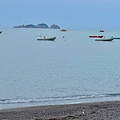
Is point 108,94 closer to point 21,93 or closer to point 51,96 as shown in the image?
point 51,96

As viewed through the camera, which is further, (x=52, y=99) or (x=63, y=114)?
(x=52, y=99)

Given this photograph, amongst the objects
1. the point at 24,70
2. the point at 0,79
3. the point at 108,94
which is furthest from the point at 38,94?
the point at 24,70

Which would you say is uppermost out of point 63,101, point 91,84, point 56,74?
point 56,74

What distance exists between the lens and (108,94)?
60.0 feet

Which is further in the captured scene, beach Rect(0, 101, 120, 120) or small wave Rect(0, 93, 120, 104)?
small wave Rect(0, 93, 120, 104)

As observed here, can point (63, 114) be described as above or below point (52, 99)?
below

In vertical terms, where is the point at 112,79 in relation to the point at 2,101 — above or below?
above

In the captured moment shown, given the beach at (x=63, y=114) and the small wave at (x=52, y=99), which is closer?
the beach at (x=63, y=114)

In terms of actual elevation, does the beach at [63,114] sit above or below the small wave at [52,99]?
below

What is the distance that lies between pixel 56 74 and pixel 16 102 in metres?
10.9

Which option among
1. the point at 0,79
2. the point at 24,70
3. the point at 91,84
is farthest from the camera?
the point at 24,70

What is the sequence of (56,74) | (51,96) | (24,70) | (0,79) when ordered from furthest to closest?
1. (24,70)
2. (56,74)
3. (0,79)
4. (51,96)

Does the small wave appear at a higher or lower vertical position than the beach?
higher

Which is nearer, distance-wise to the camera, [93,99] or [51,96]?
[93,99]
